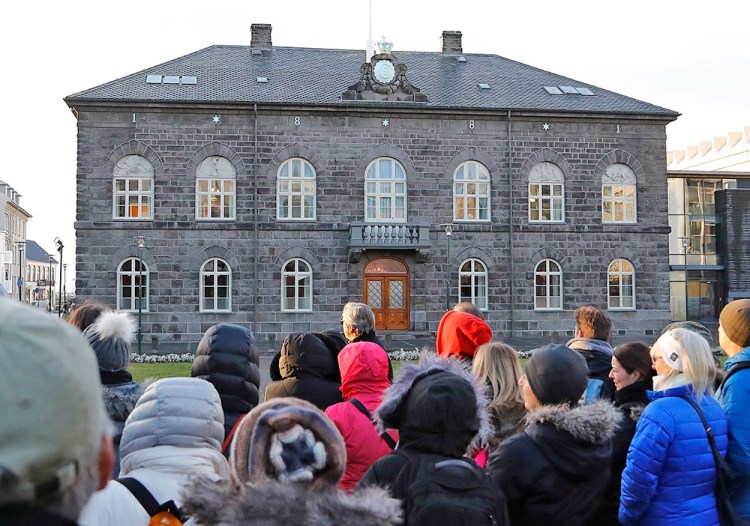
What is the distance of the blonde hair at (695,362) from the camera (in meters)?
4.09

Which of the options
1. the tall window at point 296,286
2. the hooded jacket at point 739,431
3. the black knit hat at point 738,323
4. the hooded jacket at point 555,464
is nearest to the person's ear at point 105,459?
the hooded jacket at point 555,464

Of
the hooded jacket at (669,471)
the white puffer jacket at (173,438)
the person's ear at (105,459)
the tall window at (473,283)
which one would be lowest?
the hooded jacket at (669,471)

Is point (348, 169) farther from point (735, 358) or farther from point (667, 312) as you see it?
point (735, 358)

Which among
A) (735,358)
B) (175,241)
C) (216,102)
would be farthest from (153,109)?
(735,358)

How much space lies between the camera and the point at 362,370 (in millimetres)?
4715

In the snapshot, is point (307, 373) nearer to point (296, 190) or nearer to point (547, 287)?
point (296, 190)

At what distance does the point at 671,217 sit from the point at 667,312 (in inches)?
341

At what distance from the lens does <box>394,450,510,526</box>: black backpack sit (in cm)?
263

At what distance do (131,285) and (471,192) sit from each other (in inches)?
524

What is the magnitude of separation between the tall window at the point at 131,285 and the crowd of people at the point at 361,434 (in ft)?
70.1

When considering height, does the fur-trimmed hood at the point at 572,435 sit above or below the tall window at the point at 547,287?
below

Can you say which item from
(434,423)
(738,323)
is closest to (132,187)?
(738,323)

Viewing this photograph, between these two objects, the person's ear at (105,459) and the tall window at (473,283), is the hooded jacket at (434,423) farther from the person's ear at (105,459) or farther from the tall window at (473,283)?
the tall window at (473,283)

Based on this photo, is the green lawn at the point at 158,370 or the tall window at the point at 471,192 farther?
the tall window at the point at 471,192
